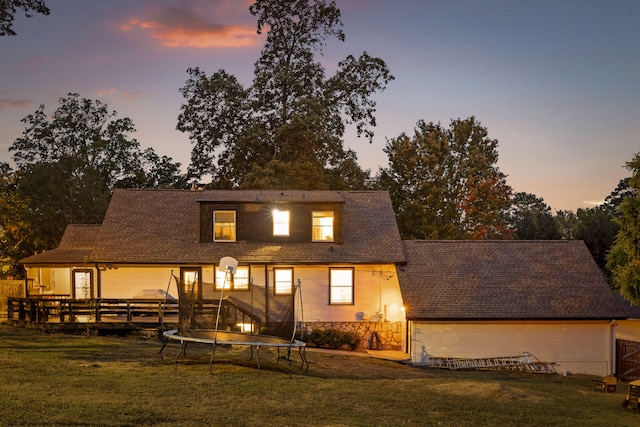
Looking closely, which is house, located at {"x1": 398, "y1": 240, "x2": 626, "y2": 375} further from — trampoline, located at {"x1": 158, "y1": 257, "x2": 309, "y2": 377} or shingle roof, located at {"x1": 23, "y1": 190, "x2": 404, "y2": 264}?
trampoline, located at {"x1": 158, "y1": 257, "x2": 309, "y2": 377}

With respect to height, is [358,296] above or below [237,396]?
above

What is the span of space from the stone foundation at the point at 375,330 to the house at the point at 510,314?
5.01 feet

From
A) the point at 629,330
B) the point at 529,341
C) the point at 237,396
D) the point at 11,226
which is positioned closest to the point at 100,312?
the point at 237,396

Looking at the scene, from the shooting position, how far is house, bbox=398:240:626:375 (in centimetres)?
2744

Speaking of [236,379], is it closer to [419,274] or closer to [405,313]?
[405,313]

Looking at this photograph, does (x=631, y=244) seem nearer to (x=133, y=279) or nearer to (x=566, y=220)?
(x=133, y=279)

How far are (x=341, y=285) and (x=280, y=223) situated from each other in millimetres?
3938

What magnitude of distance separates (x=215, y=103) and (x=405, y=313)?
81.7ft

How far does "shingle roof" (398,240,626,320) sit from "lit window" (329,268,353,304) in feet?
7.05

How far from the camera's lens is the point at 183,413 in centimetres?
1259

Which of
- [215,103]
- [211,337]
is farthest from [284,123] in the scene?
[211,337]

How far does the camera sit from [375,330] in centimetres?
2900

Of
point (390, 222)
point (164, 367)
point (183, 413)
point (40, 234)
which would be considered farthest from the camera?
point (40, 234)

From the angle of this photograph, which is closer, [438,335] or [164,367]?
[164,367]
